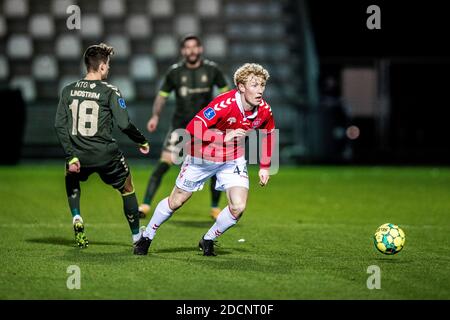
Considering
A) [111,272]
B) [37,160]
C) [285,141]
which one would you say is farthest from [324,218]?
[37,160]

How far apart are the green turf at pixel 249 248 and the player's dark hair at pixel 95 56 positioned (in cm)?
143

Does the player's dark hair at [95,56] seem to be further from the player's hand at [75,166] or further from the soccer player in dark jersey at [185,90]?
the soccer player in dark jersey at [185,90]

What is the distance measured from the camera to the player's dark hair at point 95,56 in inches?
268

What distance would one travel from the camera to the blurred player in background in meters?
6.52

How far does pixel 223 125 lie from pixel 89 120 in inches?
41.7

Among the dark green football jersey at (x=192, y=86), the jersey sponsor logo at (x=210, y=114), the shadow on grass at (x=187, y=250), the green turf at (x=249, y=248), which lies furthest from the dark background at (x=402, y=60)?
the jersey sponsor logo at (x=210, y=114)

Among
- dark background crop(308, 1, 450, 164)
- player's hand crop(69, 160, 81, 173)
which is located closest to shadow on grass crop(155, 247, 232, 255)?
player's hand crop(69, 160, 81, 173)

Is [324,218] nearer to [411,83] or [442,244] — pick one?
[442,244]

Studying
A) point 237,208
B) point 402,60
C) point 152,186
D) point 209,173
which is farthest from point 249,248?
point 402,60

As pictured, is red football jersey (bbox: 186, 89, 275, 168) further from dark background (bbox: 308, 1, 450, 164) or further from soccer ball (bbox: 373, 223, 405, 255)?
dark background (bbox: 308, 1, 450, 164)

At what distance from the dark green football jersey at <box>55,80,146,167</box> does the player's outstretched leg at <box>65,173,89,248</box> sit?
33 centimetres

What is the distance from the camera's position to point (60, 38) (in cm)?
1827
